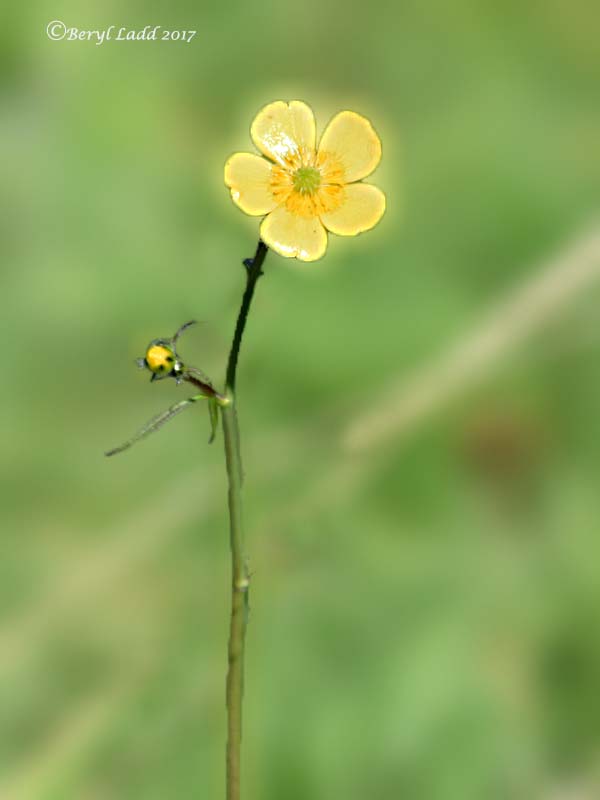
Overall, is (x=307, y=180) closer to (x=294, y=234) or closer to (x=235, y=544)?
(x=294, y=234)

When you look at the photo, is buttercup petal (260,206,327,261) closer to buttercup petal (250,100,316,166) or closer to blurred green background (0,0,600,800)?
buttercup petal (250,100,316,166)

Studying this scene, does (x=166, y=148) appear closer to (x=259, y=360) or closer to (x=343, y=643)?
(x=259, y=360)

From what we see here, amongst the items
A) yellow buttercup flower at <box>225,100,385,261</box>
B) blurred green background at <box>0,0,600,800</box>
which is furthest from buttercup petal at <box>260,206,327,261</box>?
blurred green background at <box>0,0,600,800</box>

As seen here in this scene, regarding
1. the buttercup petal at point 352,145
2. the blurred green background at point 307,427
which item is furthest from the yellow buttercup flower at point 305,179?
the blurred green background at point 307,427

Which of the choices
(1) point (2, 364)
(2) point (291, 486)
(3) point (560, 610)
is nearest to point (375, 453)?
(2) point (291, 486)

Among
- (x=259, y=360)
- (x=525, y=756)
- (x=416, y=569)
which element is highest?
(x=259, y=360)

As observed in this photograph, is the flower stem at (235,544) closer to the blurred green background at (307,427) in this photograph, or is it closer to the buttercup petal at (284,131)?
the buttercup petal at (284,131)

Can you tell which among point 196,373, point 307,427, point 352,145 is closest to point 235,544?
point 196,373
